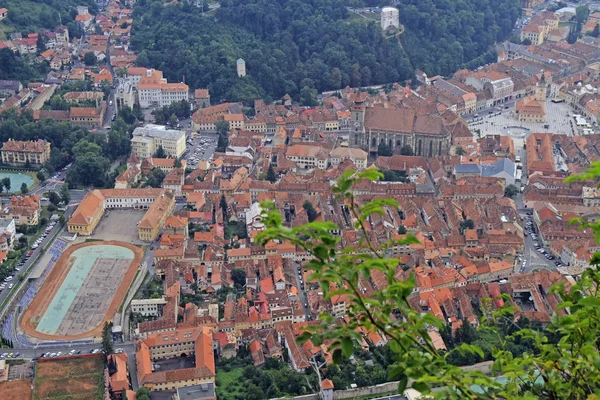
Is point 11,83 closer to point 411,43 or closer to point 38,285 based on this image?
point 38,285

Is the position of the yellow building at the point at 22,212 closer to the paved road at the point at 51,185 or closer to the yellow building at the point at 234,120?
the paved road at the point at 51,185

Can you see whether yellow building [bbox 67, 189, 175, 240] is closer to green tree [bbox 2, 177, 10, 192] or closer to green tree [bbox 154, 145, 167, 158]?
green tree [bbox 2, 177, 10, 192]

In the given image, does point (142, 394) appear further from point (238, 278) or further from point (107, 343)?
point (238, 278)

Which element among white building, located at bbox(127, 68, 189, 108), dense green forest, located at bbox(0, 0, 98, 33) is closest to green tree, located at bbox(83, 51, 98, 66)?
dense green forest, located at bbox(0, 0, 98, 33)

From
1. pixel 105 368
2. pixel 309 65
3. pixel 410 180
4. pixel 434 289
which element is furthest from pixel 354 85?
pixel 105 368

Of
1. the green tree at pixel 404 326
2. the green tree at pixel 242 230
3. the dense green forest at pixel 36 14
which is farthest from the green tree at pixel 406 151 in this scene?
the green tree at pixel 404 326

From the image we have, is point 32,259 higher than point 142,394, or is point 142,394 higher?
point 142,394

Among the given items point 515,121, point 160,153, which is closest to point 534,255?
point 515,121
